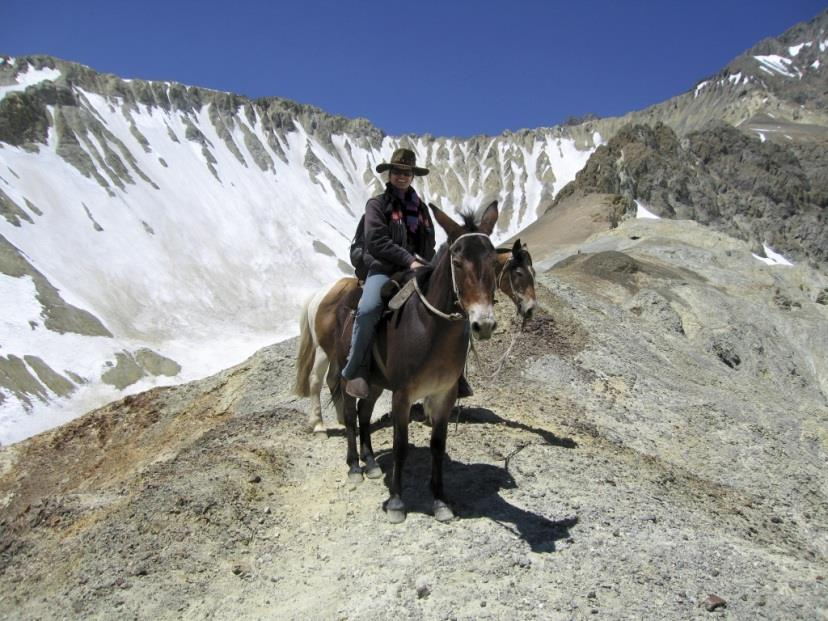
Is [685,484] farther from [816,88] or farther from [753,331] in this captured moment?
[816,88]

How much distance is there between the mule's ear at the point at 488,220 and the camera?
21.6 ft

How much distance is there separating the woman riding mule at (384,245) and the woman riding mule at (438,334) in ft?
0.70

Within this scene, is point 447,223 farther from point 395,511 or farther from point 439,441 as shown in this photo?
point 395,511

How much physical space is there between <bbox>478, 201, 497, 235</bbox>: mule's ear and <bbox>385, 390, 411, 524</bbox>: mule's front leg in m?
1.92

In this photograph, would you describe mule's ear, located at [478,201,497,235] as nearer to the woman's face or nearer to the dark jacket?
the dark jacket

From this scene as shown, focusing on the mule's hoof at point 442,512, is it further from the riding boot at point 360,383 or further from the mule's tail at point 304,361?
the mule's tail at point 304,361

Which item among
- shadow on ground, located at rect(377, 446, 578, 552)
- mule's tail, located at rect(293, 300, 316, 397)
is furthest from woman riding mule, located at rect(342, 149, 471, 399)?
mule's tail, located at rect(293, 300, 316, 397)

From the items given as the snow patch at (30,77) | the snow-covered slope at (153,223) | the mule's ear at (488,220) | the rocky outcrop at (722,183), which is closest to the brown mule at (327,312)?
the mule's ear at (488,220)

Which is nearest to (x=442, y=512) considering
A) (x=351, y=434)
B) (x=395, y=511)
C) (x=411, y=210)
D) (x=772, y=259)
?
(x=395, y=511)

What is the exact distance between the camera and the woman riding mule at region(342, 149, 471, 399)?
7.44 m

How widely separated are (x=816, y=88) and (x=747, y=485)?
660ft

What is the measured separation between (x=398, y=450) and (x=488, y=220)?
2.72 m

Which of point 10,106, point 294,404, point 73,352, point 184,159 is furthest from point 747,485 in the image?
point 184,159

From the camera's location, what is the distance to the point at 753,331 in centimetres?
2416
